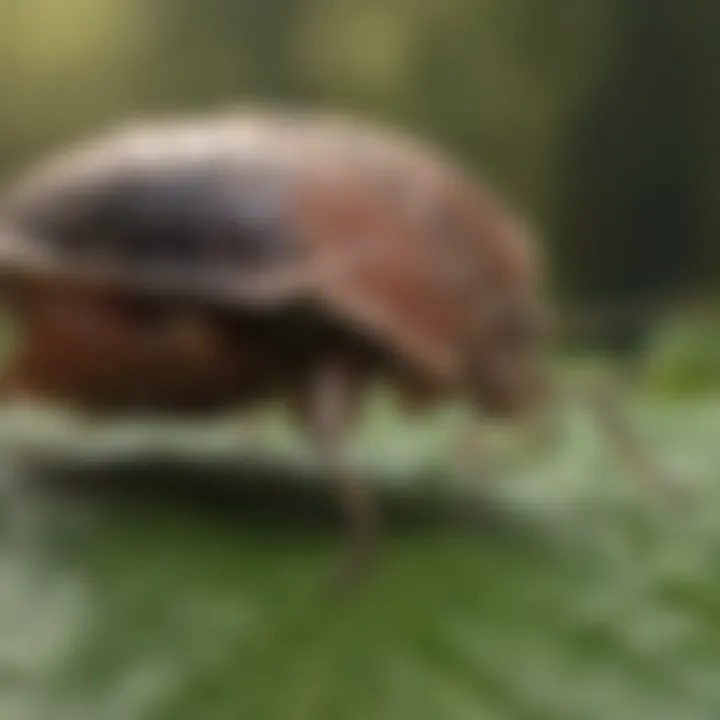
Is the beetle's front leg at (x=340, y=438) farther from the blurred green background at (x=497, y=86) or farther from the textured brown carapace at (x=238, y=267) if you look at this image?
the blurred green background at (x=497, y=86)

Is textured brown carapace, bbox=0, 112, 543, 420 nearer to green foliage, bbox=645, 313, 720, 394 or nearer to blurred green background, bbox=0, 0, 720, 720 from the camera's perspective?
blurred green background, bbox=0, 0, 720, 720

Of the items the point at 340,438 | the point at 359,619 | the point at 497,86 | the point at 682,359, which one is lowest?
the point at 359,619

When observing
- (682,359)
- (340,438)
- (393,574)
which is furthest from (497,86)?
(393,574)

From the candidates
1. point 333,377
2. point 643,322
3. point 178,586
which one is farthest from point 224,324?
point 643,322

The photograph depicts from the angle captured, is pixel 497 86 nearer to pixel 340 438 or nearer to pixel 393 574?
pixel 340 438

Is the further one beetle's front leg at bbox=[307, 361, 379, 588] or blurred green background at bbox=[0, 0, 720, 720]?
beetle's front leg at bbox=[307, 361, 379, 588]

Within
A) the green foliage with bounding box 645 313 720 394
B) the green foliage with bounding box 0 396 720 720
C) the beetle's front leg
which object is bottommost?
the green foliage with bounding box 0 396 720 720

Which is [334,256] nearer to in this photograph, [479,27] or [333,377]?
[333,377]

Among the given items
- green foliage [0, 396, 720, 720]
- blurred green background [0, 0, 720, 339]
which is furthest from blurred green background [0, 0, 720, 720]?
blurred green background [0, 0, 720, 339]
